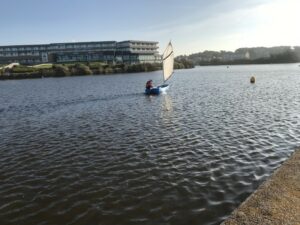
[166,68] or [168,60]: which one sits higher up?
[168,60]

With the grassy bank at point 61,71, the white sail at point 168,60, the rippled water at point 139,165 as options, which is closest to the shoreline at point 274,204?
the rippled water at point 139,165

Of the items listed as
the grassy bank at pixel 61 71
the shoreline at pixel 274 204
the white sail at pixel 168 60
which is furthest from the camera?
the grassy bank at pixel 61 71

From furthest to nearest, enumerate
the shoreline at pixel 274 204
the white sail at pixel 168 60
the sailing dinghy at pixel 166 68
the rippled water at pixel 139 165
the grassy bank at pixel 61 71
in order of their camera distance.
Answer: the grassy bank at pixel 61 71, the white sail at pixel 168 60, the sailing dinghy at pixel 166 68, the rippled water at pixel 139 165, the shoreline at pixel 274 204

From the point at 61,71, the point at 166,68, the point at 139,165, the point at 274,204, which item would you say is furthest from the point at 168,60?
the point at 61,71

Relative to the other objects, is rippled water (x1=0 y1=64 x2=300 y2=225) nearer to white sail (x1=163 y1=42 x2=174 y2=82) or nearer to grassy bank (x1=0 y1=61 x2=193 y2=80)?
white sail (x1=163 y1=42 x2=174 y2=82)

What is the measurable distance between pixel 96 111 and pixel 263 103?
23188 mm

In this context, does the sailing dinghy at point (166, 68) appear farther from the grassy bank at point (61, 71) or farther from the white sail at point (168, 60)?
the grassy bank at point (61, 71)

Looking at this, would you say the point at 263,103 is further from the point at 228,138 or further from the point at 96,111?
the point at 96,111

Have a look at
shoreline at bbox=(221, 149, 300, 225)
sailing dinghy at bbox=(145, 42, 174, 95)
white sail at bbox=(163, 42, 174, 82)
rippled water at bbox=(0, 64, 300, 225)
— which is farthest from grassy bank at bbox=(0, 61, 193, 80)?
shoreline at bbox=(221, 149, 300, 225)

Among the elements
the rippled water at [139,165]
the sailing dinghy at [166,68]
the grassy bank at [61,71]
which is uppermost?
the grassy bank at [61,71]

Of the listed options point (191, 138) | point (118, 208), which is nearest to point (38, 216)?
point (118, 208)

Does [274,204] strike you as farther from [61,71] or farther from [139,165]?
[61,71]

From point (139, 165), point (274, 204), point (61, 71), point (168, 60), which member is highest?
point (61, 71)

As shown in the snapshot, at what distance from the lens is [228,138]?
23438mm
